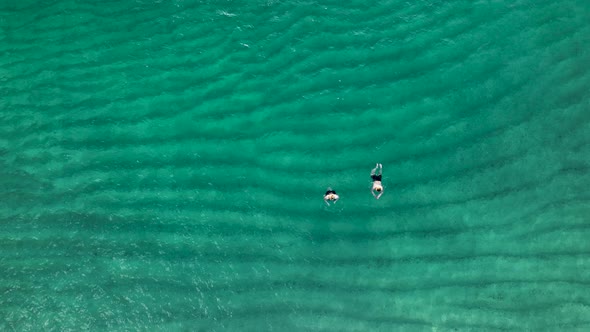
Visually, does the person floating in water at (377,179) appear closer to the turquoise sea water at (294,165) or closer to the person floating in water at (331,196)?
Result: the turquoise sea water at (294,165)

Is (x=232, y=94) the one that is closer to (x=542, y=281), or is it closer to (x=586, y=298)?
(x=542, y=281)

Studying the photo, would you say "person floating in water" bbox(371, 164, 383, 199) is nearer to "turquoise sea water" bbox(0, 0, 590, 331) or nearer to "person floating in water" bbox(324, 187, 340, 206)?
"turquoise sea water" bbox(0, 0, 590, 331)

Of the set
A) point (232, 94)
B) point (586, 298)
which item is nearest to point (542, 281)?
point (586, 298)

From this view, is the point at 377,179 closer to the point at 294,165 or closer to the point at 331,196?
the point at 331,196

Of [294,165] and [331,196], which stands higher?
[294,165]

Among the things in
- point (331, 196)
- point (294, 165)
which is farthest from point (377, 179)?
point (294, 165)
